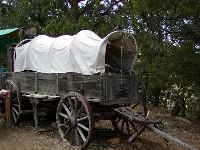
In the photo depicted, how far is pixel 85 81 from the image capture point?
927cm

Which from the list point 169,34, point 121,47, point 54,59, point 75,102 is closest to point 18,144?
point 75,102

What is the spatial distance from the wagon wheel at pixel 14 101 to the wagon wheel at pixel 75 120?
2.40 meters

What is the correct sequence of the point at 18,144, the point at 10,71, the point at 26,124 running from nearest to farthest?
the point at 18,144, the point at 26,124, the point at 10,71

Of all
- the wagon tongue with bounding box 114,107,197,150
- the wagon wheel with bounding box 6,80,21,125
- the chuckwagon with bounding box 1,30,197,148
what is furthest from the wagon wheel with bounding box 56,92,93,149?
the wagon wheel with bounding box 6,80,21,125

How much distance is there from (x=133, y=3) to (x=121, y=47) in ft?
5.83

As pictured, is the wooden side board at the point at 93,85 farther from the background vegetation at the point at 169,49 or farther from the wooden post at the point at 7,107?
the background vegetation at the point at 169,49

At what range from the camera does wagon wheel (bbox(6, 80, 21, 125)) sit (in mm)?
11758

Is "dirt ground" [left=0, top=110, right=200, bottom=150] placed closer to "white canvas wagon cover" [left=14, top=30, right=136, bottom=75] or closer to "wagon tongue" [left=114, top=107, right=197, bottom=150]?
"wagon tongue" [left=114, top=107, right=197, bottom=150]

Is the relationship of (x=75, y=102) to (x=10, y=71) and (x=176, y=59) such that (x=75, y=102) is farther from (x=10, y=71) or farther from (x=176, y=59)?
(x=10, y=71)

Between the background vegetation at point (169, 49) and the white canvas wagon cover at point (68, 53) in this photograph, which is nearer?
the white canvas wagon cover at point (68, 53)

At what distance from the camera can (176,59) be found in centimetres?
1123

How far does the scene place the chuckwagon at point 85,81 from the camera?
8.99 metres

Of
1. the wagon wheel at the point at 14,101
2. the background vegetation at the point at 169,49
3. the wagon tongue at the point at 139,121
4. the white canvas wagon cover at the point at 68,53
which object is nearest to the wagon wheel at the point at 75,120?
the white canvas wagon cover at the point at 68,53

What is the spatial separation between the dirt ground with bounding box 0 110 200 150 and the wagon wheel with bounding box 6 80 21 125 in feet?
1.06
